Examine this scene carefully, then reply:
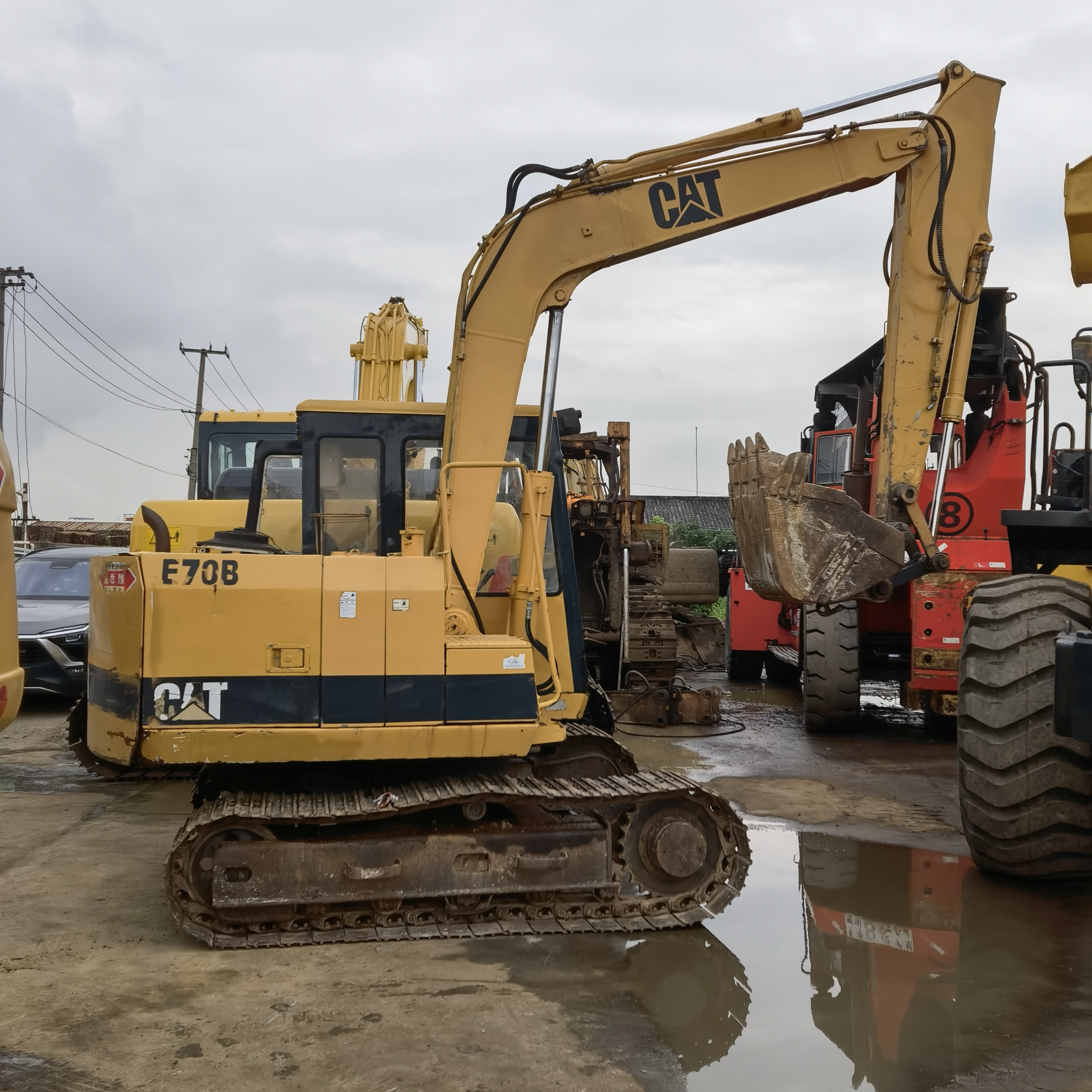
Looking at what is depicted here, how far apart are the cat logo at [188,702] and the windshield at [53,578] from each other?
7.84 meters

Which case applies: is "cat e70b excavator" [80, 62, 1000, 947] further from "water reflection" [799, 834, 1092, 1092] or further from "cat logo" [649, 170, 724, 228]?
"water reflection" [799, 834, 1092, 1092]

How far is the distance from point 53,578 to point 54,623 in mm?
1472

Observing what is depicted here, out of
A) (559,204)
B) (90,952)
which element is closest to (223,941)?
(90,952)

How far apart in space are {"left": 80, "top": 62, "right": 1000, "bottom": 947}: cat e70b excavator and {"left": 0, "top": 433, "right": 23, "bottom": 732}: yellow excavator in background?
5.66ft

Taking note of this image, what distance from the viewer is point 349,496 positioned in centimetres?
600

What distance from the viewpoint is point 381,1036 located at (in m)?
3.86

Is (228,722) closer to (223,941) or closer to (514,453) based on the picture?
(223,941)

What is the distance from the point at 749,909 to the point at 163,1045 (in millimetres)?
2721

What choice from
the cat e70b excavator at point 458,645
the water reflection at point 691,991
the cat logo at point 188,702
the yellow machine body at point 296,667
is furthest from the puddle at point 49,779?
the water reflection at point 691,991

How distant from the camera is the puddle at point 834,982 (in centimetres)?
373

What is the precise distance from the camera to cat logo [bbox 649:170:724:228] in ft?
19.1

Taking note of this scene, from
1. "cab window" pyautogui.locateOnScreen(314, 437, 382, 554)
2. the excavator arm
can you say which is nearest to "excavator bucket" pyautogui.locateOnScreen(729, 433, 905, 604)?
the excavator arm

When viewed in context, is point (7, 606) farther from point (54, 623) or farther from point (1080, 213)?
point (54, 623)

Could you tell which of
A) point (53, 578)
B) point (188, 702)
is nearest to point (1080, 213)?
point (188, 702)
